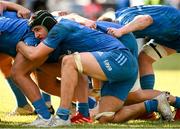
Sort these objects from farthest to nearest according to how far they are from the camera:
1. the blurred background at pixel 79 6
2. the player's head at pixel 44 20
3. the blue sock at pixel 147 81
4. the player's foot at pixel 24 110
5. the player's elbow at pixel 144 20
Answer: the blurred background at pixel 79 6 → the player's foot at pixel 24 110 → the blue sock at pixel 147 81 → the player's elbow at pixel 144 20 → the player's head at pixel 44 20

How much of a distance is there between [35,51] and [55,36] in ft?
0.94

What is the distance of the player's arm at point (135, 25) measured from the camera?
1059 centimetres

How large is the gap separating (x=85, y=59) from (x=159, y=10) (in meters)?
1.67

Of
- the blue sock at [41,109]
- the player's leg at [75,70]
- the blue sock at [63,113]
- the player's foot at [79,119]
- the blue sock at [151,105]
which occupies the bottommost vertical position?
the player's foot at [79,119]

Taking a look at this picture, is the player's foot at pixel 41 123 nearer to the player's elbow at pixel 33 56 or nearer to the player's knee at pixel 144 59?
the player's elbow at pixel 33 56

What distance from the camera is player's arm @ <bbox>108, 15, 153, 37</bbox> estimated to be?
34.8 feet

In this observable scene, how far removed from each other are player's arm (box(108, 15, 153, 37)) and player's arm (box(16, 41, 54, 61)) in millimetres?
878

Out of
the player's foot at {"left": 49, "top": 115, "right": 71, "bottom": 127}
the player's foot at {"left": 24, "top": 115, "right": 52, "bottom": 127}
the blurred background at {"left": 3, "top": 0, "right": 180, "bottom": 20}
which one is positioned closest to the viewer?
the player's foot at {"left": 49, "top": 115, "right": 71, "bottom": 127}

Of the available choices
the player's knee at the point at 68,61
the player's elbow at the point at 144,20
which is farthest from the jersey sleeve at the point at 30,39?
the player's elbow at the point at 144,20

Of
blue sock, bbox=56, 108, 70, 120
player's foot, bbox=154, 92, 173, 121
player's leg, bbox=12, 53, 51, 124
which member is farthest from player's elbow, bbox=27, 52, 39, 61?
player's foot, bbox=154, 92, 173, 121

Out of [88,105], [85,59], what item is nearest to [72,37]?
[85,59]

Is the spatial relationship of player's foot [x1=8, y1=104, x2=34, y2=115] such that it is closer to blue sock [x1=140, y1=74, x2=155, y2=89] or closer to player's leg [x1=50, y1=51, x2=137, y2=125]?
blue sock [x1=140, y1=74, x2=155, y2=89]

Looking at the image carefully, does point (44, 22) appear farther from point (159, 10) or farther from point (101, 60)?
point (159, 10)

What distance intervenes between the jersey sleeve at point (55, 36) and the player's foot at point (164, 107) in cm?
140
